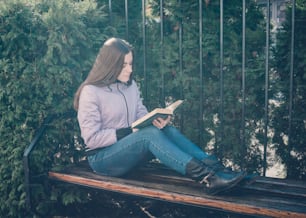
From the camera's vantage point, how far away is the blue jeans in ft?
10.3

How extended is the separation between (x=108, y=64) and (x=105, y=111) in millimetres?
378

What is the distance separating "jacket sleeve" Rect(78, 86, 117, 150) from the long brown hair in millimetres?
95

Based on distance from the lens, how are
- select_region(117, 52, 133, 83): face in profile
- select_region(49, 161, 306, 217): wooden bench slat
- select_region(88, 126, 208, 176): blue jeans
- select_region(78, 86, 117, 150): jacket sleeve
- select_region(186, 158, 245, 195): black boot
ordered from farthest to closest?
select_region(117, 52, 133, 83): face in profile, select_region(78, 86, 117, 150): jacket sleeve, select_region(88, 126, 208, 176): blue jeans, select_region(186, 158, 245, 195): black boot, select_region(49, 161, 306, 217): wooden bench slat

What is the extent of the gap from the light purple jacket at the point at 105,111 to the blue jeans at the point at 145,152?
0.38 ft

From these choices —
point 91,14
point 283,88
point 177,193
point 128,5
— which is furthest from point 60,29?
point 283,88

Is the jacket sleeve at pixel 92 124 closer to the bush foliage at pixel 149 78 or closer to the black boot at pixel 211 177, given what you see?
the bush foliage at pixel 149 78

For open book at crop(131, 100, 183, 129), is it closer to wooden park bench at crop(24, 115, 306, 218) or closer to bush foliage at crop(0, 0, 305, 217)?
wooden park bench at crop(24, 115, 306, 218)

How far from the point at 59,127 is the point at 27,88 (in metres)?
0.43

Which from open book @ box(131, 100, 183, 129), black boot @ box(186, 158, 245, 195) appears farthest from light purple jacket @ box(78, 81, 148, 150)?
black boot @ box(186, 158, 245, 195)

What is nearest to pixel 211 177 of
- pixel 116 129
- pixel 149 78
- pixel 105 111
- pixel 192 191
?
pixel 192 191

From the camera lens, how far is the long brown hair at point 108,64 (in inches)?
134

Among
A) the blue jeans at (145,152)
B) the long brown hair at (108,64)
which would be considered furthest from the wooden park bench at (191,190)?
the long brown hair at (108,64)

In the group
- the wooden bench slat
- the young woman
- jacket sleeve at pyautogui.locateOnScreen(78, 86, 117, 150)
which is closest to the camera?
the wooden bench slat

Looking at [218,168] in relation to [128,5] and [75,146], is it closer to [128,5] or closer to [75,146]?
[75,146]
